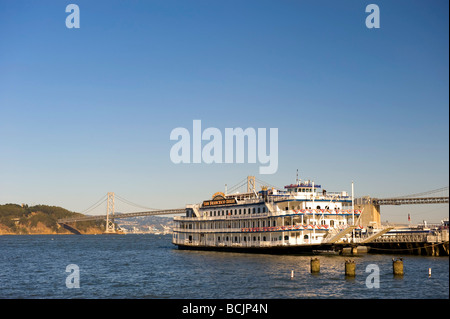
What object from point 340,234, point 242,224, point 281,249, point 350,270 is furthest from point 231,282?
point 242,224

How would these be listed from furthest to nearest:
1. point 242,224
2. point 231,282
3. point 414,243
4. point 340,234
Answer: point 242,224, point 414,243, point 340,234, point 231,282

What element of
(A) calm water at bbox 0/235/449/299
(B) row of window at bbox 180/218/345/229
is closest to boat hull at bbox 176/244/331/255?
Answer: (B) row of window at bbox 180/218/345/229

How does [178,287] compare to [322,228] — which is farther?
[322,228]

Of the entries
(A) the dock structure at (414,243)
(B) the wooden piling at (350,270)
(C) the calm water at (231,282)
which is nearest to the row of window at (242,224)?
(A) the dock structure at (414,243)

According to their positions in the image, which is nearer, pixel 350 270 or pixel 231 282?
pixel 231 282

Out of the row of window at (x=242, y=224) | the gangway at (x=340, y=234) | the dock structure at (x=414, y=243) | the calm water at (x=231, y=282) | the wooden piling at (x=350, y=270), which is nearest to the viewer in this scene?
the calm water at (x=231, y=282)

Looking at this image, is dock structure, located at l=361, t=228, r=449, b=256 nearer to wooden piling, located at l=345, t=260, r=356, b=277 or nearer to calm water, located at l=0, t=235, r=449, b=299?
calm water, located at l=0, t=235, r=449, b=299

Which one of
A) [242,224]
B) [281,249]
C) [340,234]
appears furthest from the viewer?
[242,224]

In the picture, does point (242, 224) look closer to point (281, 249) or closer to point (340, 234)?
point (281, 249)

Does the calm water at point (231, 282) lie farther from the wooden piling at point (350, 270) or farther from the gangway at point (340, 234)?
the gangway at point (340, 234)

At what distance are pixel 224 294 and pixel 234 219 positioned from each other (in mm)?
38999
